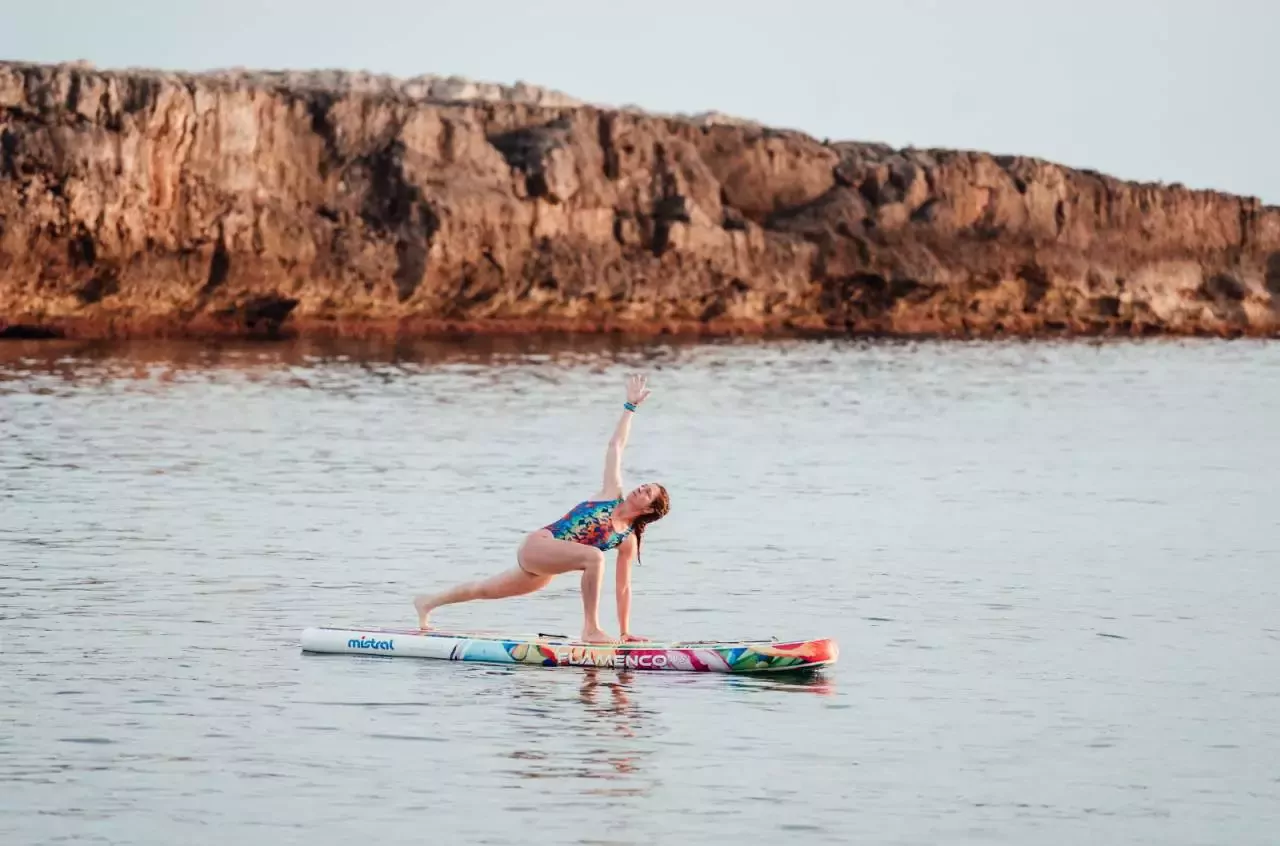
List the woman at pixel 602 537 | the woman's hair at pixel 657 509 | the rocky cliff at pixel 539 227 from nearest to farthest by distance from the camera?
the woman's hair at pixel 657 509
the woman at pixel 602 537
the rocky cliff at pixel 539 227

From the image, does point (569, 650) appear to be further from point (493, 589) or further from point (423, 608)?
point (423, 608)

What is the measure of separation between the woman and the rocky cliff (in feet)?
208

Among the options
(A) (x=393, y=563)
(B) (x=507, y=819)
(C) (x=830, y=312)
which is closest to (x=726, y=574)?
(A) (x=393, y=563)

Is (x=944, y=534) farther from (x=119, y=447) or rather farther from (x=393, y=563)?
(x=119, y=447)

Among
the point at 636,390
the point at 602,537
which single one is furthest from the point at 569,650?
the point at 636,390

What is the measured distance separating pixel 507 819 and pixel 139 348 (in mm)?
66206

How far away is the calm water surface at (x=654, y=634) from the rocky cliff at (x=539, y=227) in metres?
34.0

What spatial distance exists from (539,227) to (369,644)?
7772 centimetres

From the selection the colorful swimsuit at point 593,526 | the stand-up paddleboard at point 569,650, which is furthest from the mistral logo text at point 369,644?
the colorful swimsuit at point 593,526

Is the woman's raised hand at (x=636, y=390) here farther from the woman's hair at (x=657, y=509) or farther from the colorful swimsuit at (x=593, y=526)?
the colorful swimsuit at (x=593, y=526)

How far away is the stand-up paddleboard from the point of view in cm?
1697

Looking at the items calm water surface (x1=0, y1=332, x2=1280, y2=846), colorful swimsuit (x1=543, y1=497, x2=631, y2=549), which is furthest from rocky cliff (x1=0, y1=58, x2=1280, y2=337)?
colorful swimsuit (x1=543, y1=497, x2=631, y2=549)

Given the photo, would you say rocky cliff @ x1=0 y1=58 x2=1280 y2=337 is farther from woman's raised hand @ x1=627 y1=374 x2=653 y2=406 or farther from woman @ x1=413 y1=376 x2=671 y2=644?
woman's raised hand @ x1=627 y1=374 x2=653 y2=406

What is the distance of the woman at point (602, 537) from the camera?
16.8 metres
